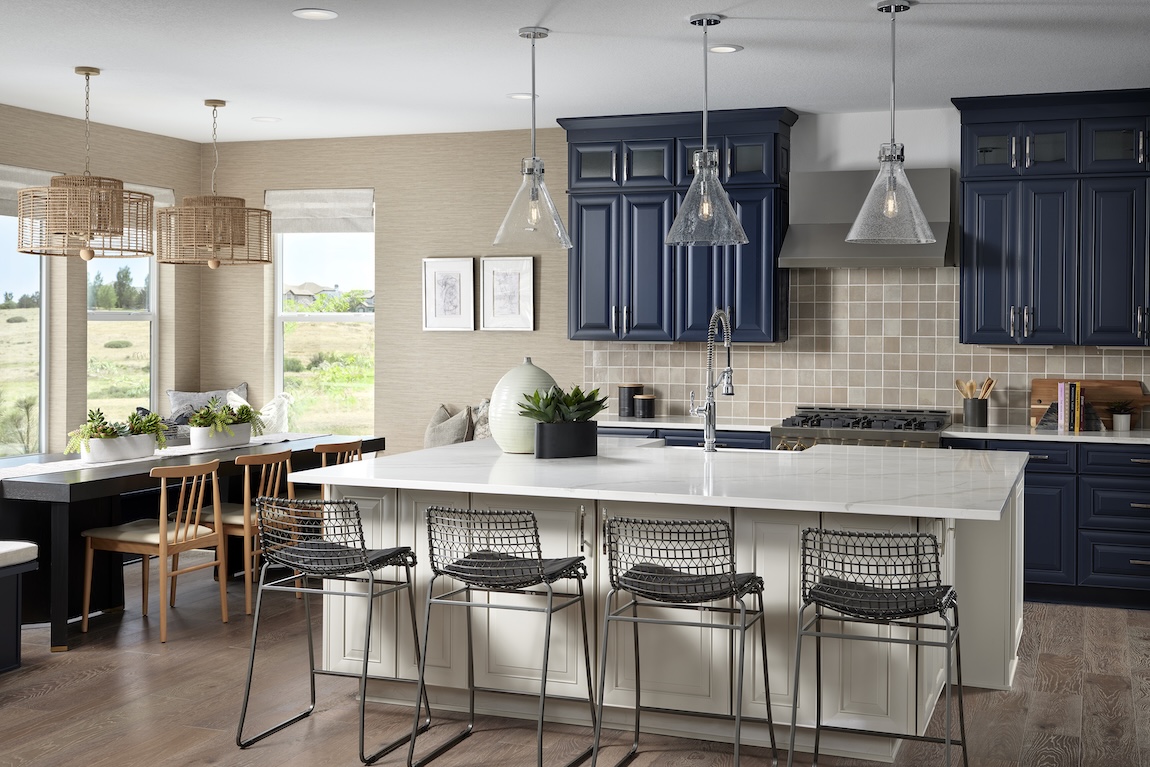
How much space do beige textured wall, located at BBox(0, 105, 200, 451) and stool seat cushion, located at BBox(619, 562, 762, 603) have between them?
189 inches

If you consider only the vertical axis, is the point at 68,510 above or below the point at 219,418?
below

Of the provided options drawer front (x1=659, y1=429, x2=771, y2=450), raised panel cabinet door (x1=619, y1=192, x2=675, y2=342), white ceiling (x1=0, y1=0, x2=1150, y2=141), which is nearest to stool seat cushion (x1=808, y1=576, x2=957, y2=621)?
white ceiling (x1=0, y1=0, x2=1150, y2=141)

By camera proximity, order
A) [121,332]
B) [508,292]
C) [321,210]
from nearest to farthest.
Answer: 1. [508,292]
2. [121,332]
3. [321,210]

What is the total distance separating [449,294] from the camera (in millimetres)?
7305

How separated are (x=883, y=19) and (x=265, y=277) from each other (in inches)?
190

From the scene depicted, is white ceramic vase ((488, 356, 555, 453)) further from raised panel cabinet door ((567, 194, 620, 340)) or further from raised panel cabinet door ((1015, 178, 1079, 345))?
raised panel cabinet door ((1015, 178, 1079, 345))

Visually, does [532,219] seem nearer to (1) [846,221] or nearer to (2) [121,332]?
(1) [846,221]

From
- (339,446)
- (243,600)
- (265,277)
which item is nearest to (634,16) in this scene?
(339,446)

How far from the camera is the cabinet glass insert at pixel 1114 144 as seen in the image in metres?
5.86

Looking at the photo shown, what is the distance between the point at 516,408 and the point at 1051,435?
A: 2975 mm

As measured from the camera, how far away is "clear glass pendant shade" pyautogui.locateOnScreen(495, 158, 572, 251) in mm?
4133

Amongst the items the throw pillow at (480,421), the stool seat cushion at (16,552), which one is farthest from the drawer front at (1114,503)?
the stool seat cushion at (16,552)

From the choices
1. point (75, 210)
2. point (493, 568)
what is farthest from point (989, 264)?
point (75, 210)

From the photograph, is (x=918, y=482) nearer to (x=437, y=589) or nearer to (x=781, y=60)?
(x=437, y=589)
